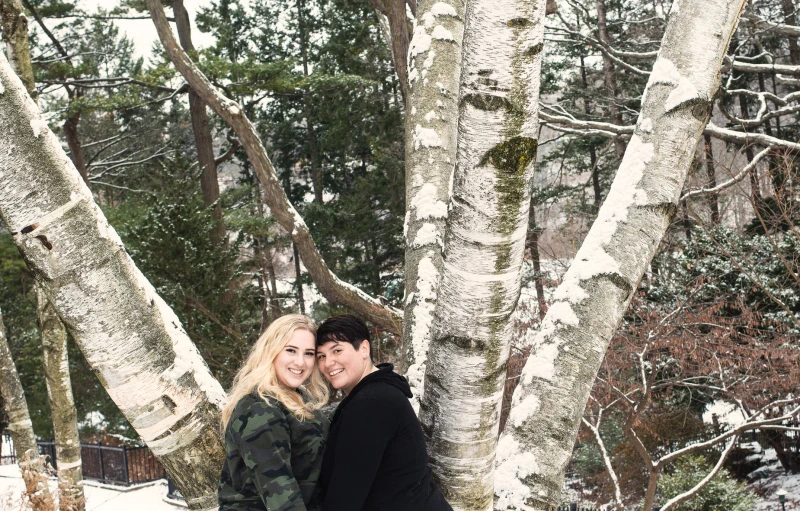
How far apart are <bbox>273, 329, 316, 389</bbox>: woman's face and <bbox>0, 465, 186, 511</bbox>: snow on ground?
10943 mm

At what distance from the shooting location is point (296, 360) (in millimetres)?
2264

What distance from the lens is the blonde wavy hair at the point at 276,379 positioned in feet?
7.02

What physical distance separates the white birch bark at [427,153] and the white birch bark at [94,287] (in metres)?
0.92

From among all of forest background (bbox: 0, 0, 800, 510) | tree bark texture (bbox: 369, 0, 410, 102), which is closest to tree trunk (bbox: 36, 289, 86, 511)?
forest background (bbox: 0, 0, 800, 510)

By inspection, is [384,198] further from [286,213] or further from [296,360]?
[296,360]

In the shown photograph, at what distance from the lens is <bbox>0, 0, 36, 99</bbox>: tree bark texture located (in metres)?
6.99

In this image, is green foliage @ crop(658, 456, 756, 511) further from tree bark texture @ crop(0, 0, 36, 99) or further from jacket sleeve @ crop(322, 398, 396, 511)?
tree bark texture @ crop(0, 0, 36, 99)

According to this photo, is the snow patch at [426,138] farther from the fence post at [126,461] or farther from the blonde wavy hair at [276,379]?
the fence post at [126,461]

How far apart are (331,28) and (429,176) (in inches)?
810

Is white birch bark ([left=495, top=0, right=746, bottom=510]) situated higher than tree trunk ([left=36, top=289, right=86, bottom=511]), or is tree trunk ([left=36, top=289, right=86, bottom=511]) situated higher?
white birch bark ([left=495, top=0, right=746, bottom=510])

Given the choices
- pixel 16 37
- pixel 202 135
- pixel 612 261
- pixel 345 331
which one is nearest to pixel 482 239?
pixel 612 261

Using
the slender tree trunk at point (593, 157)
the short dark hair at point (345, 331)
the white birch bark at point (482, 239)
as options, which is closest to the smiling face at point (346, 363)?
the short dark hair at point (345, 331)

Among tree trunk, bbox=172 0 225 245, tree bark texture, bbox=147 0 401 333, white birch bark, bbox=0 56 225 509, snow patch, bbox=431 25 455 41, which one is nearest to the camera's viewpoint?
white birch bark, bbox=0 56 225 509

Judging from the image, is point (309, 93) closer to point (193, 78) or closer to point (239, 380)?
point (193, 78)
